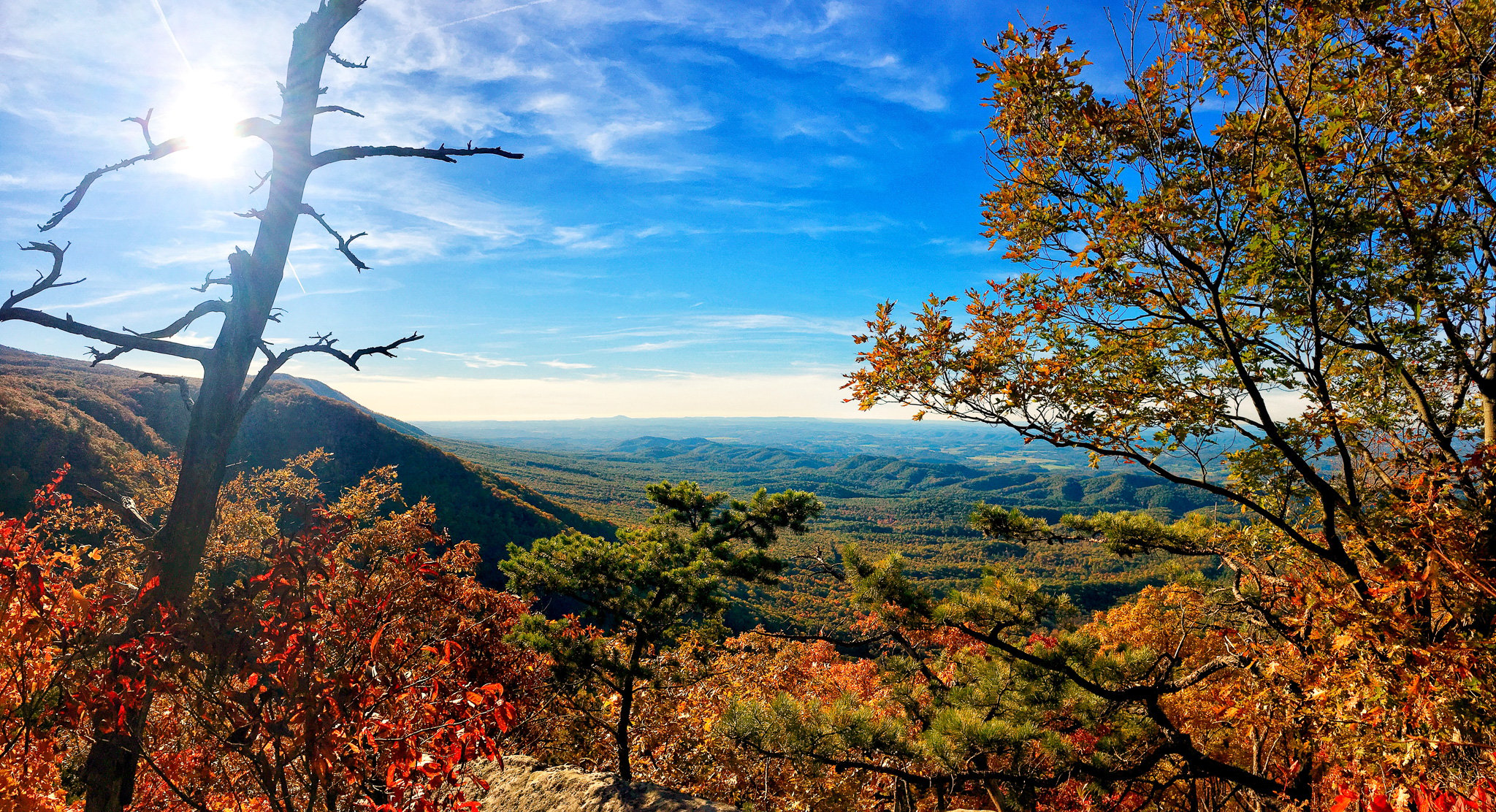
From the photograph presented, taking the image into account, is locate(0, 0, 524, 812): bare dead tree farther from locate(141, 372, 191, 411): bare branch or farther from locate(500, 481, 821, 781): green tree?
locate(500, 481, 821, 781): green tree

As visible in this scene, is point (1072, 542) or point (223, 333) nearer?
point (223, 333)

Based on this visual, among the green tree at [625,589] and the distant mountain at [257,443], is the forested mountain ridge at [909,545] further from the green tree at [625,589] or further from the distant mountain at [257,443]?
the distant mountain at [257,443]

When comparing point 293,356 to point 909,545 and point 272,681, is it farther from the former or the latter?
point 909,545

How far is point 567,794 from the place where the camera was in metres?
5.12

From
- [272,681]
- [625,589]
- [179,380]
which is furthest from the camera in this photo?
[625,589]

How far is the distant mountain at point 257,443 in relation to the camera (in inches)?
1262

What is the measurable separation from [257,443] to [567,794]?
7764cm

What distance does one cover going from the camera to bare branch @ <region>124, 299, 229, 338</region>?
351 centimetres

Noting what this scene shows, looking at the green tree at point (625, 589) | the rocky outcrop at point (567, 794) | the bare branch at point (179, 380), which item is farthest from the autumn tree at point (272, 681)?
the green tree at point (625, 589)

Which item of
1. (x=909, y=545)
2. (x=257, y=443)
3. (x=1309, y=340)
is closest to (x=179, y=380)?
(x=1309, y=340)

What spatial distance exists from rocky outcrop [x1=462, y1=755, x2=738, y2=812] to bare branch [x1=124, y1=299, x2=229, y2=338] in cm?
428

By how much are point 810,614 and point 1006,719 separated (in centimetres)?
5469

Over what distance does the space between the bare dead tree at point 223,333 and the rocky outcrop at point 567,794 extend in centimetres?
284

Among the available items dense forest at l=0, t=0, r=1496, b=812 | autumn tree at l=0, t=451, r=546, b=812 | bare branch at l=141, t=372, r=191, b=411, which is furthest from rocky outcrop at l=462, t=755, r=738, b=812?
bare branch at l=141, t=372, r=191, b=411
